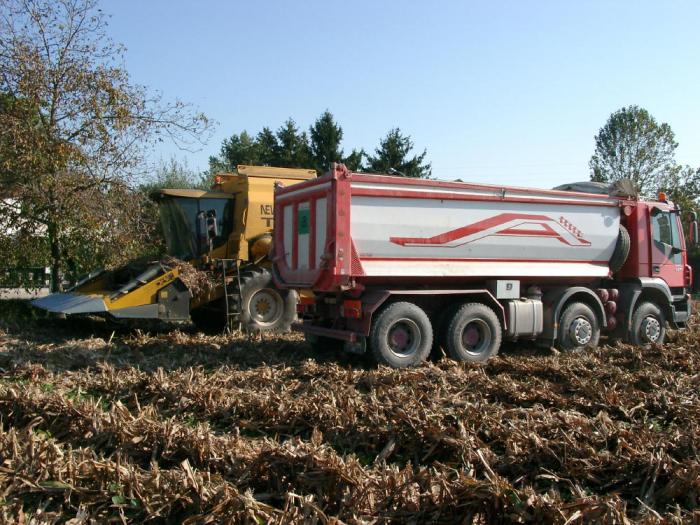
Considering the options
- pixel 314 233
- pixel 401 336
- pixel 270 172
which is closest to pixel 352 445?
pixel 401 336

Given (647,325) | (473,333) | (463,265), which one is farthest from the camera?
(647,325)

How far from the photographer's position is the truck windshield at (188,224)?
12539 millimetres

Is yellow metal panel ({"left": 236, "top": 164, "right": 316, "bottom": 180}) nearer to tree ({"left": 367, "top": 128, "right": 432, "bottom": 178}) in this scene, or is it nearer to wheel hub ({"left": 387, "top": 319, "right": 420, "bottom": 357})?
wheel hub ({"left": 387, "top": 319, "right": 420, "bottom": 357})

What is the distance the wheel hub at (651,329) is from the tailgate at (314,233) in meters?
5.95

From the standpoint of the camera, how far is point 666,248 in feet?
39.2

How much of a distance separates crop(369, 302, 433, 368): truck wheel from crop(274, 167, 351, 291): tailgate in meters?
0.85

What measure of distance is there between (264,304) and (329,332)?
342cm

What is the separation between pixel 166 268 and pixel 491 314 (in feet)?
18.6

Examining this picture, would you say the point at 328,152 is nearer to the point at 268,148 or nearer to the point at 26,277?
the point at 268,148

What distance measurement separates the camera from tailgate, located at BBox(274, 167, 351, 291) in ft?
28.5

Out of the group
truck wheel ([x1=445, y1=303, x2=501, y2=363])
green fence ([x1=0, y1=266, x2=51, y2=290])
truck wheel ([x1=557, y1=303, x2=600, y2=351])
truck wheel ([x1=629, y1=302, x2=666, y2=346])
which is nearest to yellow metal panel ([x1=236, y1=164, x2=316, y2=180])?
green fence ([x1=0, y1=266, x2=51, y2=290])

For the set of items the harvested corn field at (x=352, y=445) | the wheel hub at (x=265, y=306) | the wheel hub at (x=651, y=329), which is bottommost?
the harvested corn field at (x=352, y=445)

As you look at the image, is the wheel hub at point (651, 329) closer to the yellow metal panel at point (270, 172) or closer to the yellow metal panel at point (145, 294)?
the yellow metal panel at point (270, 172)

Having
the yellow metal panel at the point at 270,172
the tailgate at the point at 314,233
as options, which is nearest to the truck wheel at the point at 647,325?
the tailgate at the point at 314,233
